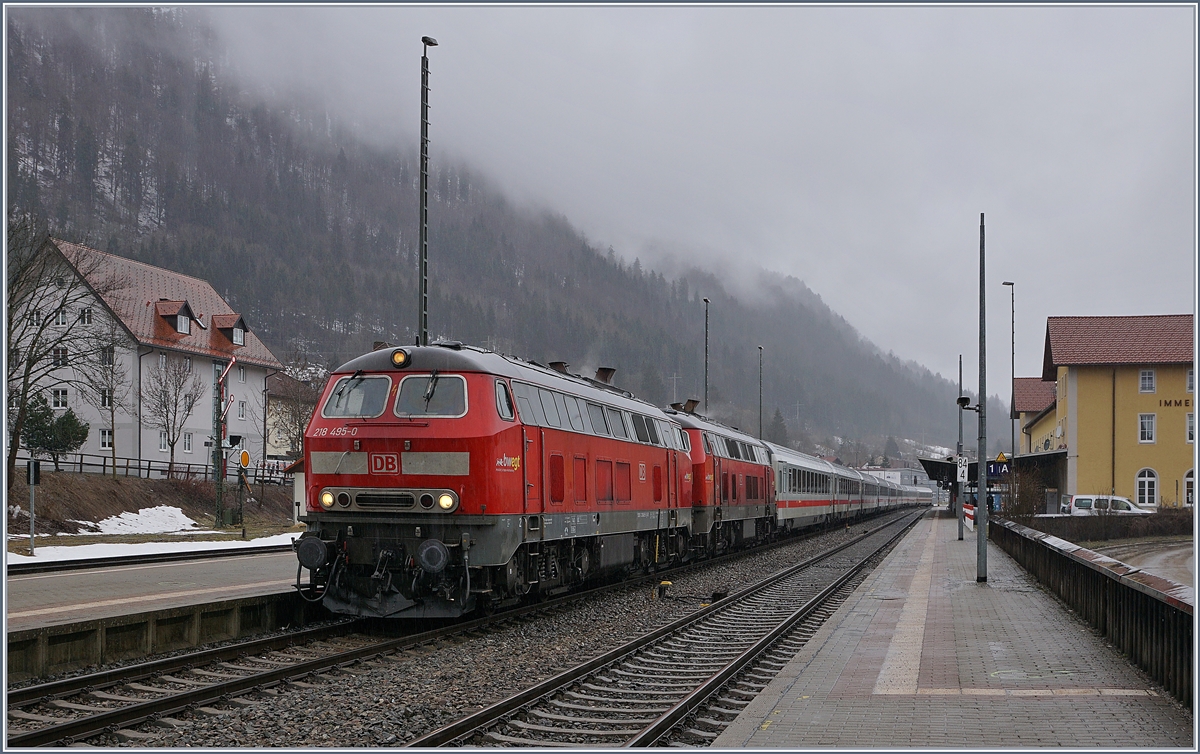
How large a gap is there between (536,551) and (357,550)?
271 centimetres

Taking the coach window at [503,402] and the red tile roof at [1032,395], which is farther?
the red tile roof at [1032,395]

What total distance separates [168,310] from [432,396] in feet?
169

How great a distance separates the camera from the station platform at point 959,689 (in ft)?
25.4

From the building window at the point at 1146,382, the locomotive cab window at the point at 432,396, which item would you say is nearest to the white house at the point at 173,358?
the locomotive cab window at the point at 432,396

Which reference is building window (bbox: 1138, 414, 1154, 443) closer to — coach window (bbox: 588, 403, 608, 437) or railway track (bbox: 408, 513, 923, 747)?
railway track (bbox: 408, 513, 923, 747)

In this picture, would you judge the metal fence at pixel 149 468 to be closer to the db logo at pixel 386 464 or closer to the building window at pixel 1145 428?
the db logo at pixel 386 464

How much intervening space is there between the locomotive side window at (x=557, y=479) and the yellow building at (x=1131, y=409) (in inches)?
1674

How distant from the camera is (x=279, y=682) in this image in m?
9.75

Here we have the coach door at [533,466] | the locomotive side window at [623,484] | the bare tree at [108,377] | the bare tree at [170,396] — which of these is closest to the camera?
the coach door at [533,466]

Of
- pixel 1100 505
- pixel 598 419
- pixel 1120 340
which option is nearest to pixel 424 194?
pixel 598 419

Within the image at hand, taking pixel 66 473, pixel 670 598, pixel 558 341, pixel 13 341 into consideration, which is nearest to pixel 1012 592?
pixel 670 598

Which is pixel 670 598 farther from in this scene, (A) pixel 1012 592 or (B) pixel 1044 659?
(B) pixel 1044 659

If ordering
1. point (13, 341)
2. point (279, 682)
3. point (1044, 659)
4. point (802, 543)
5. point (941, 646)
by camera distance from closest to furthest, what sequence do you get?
point (279, 682)
point (1044, 659)
point (941, 646)
point (13, 341)
point (802, 543)

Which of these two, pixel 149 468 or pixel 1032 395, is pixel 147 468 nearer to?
pixel 149 468
